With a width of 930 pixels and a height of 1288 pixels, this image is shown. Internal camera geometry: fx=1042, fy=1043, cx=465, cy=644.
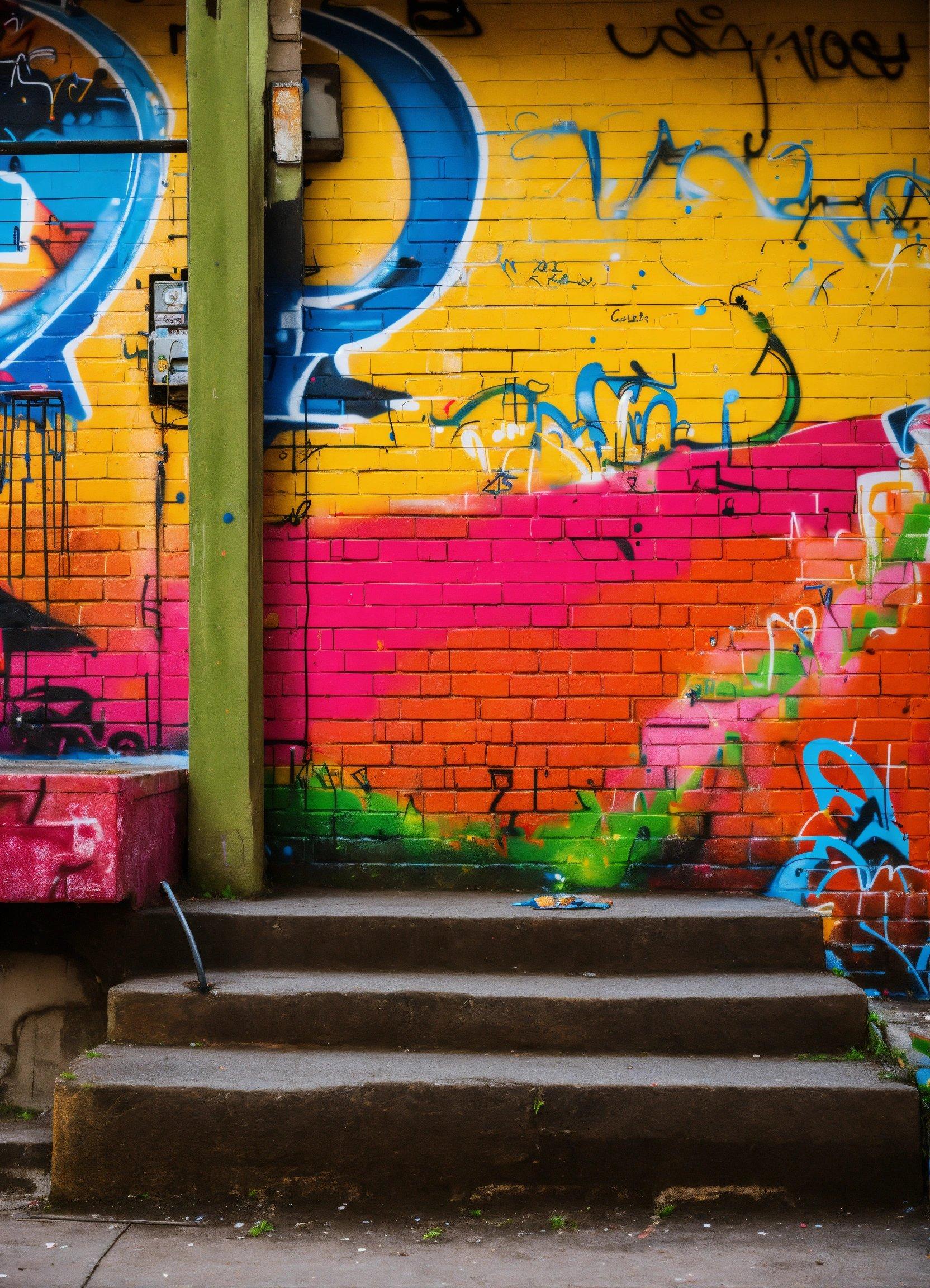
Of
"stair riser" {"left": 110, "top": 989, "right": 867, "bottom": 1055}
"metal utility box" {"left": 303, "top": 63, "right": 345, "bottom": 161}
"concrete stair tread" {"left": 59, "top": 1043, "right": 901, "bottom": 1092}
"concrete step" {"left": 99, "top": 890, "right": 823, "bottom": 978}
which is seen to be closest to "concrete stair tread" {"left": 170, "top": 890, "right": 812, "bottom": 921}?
"concrete step" {"left": 99, "top": 890, "right": 823, "bottom": 978}

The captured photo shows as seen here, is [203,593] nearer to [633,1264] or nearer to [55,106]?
[55,106]

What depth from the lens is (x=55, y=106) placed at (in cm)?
471

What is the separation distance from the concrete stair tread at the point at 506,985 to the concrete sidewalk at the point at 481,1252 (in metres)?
0.67

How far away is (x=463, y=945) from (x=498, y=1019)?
1.24 feet

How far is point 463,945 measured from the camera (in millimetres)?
3848

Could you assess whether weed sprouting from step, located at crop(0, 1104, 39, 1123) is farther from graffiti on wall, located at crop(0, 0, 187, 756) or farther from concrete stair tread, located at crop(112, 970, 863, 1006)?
graffiti on wall, located at crop(0, 0, 187, 756)

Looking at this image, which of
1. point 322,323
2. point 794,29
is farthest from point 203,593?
point 794,29

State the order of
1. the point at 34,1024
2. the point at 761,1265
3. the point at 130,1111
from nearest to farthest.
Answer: the point at 761,1265, the point at 130,1111, the point at 34,1024

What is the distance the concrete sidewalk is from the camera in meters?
2.73

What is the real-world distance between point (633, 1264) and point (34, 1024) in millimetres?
2381

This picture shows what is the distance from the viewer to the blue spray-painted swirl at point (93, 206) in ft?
15.4

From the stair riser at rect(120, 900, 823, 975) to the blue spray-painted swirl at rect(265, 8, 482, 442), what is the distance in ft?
7.08

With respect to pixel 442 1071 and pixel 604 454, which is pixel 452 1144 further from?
pixel 604 454

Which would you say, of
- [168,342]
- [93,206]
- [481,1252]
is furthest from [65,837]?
[93,206]
